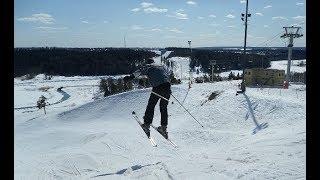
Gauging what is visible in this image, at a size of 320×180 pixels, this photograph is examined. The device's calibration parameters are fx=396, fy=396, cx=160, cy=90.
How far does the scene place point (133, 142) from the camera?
1606 cm

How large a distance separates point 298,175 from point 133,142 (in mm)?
9912

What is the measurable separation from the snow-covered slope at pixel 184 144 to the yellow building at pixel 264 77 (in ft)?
17.8

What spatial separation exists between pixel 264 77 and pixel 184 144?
2180cm

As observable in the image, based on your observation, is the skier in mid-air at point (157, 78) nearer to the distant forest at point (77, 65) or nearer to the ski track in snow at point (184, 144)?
the ski track in snow at point (184, 144)

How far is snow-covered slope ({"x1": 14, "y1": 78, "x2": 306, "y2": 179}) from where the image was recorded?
27.3 feet

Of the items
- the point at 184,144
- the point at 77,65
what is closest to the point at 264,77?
the point at 184,144

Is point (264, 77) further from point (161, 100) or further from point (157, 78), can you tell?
point (157, 78)

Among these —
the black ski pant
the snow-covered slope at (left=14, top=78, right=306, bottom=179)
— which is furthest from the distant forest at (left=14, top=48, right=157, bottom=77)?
the black ski pant

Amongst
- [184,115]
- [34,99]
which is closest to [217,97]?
[184,115]

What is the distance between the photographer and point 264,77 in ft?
122

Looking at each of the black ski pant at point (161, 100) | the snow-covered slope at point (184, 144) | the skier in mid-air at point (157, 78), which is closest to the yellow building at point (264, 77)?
the snow-covered slope at point (184, 144)

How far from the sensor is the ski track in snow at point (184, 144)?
8.31 m

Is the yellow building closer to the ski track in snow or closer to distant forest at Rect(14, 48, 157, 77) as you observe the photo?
the ski track in snow
